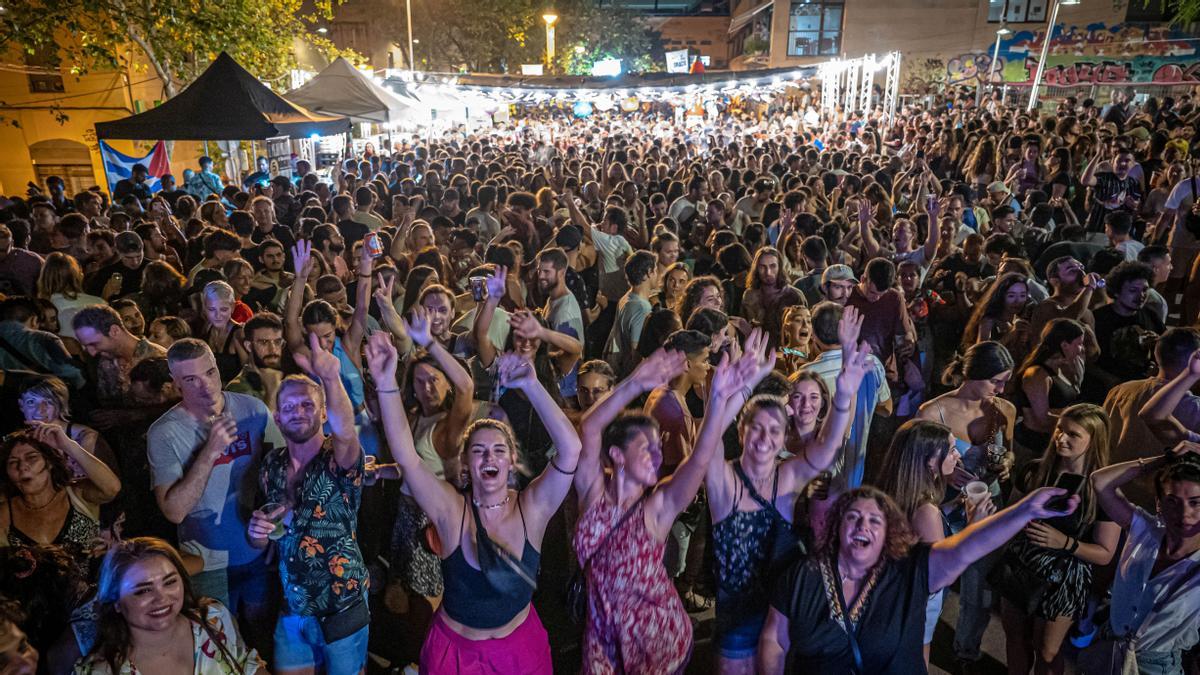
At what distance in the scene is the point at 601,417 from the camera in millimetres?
2783

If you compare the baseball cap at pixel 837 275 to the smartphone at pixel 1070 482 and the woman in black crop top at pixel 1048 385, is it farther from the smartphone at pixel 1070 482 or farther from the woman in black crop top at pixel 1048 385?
the smartphone at pixel 1070 482

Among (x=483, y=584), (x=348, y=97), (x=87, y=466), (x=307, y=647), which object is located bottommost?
(x=307, y=647)

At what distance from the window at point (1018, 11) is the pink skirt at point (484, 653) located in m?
41.3

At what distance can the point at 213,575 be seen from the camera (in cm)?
303

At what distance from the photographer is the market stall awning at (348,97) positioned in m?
11.4

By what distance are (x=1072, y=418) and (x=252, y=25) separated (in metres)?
13.7

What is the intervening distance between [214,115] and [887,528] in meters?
9.26

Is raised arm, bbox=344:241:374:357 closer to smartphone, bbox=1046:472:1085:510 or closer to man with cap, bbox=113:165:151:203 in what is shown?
smartphone, bbox=1046:472:1085:510

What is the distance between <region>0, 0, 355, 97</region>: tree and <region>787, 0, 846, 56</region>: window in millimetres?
31448

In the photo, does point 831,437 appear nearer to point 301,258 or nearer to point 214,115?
point 301,258

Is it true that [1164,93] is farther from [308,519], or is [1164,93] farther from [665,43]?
[665,43]

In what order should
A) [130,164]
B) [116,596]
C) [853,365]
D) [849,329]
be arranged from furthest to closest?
[130,164]
[849,329]
[853,365]
[116,596]

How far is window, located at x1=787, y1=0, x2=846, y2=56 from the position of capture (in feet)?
124

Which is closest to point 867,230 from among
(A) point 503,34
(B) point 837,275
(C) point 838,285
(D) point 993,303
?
(D) point 993,303
